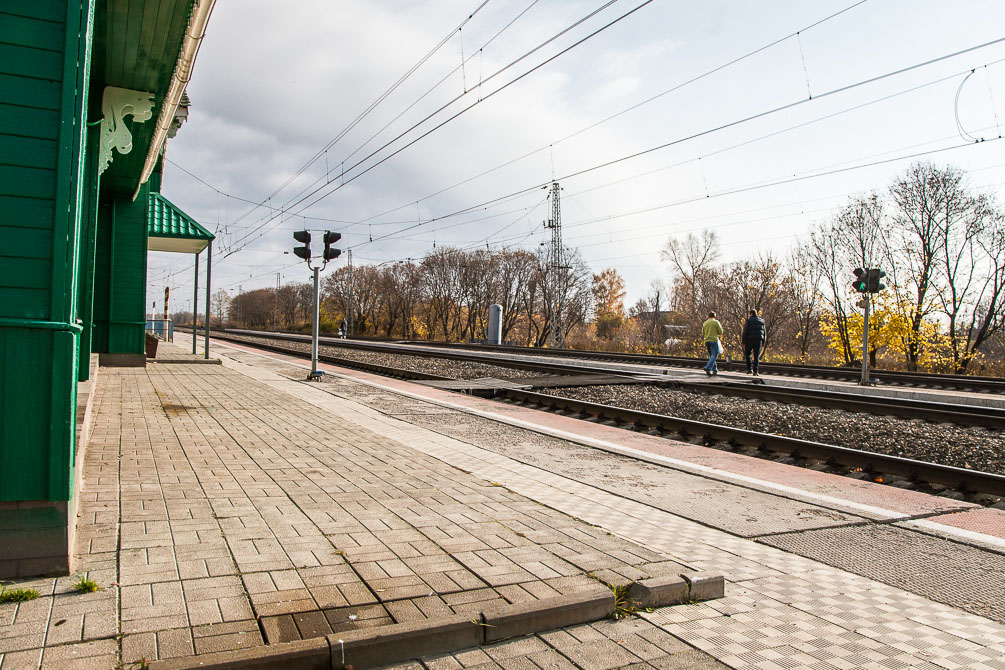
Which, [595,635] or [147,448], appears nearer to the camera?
[595,635]

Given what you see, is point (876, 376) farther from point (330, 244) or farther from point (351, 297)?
point (351, 297)

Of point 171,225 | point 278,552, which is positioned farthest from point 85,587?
point 171,225

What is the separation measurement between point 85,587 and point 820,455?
24.0 feet

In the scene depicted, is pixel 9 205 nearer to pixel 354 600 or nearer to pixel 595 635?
pixel 354 600

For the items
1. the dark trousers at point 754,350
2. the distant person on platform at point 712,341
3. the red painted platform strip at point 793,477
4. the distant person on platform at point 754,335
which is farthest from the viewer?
the distant person on platform at point 754,335

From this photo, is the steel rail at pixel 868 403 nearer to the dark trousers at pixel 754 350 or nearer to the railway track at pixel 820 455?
the railway track at pixel 820 455

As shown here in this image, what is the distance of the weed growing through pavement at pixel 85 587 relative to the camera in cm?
293

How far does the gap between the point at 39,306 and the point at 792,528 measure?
16.2 ft

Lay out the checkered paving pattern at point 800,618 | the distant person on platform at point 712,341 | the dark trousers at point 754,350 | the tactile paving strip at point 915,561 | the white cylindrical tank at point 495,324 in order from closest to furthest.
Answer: the checkered paving pattern at point 800,618 < the tactile paving strip at point 915,561 < the distant person on platform at point 712,341 < the dark trousers at point 754,350 < the white cylindrical tank at point 495,324

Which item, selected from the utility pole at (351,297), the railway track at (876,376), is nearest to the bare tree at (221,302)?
the utility pole at (351,297)

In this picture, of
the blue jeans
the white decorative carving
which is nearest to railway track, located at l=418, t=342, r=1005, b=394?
the blue jeans

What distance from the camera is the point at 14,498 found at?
10.0 ft

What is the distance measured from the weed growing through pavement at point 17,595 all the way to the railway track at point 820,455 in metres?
7.22

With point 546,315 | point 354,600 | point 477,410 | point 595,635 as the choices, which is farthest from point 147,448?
point 546,315
